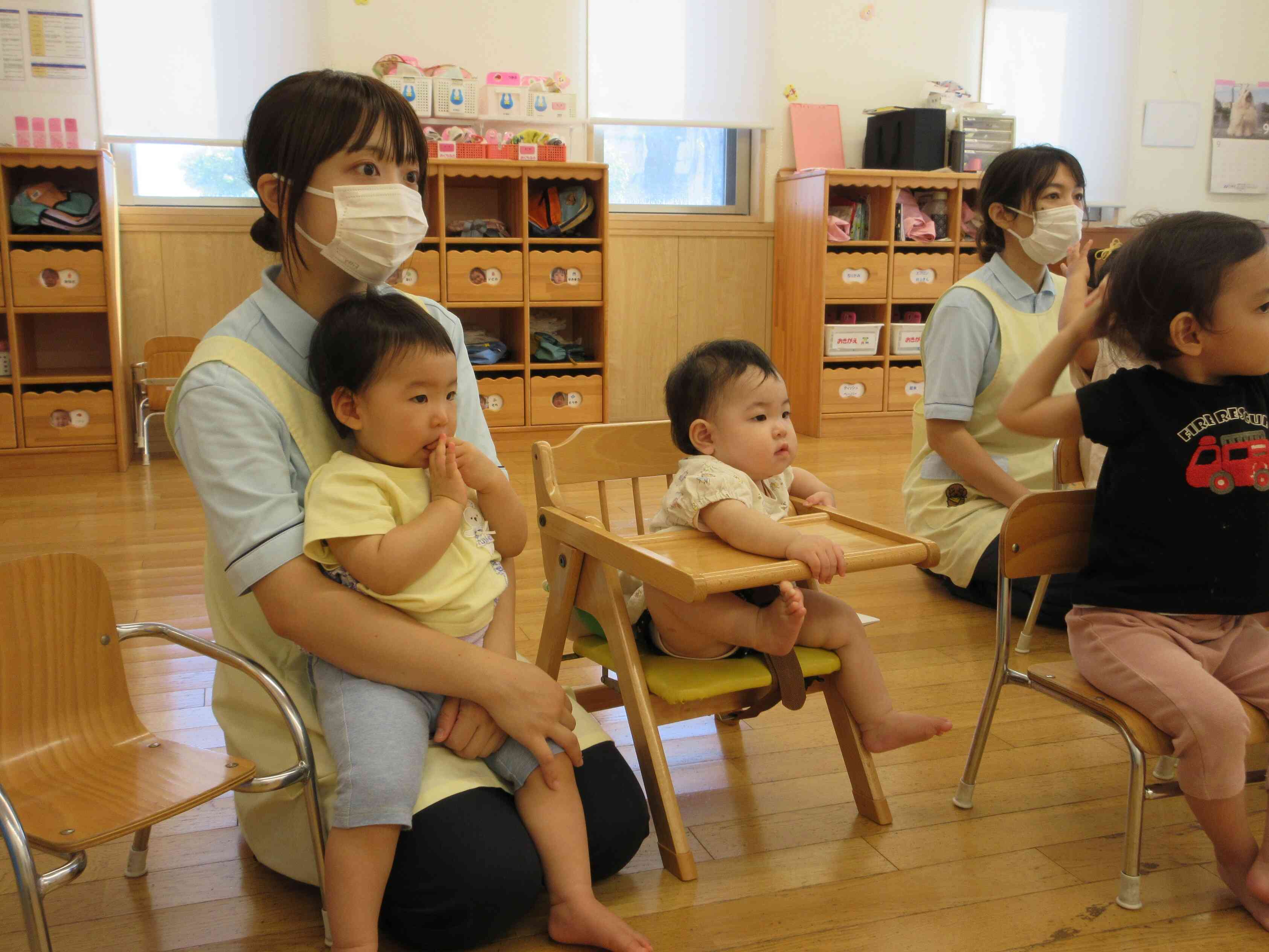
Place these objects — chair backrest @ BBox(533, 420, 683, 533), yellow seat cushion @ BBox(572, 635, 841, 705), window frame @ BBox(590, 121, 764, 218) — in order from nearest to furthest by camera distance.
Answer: yellow seat cushion @ BBox(572, 635, 841, 705)
chair backrest @ BBox(533, 420, 683, 533)
window frame @ BBox(590, 121, 764, 218)

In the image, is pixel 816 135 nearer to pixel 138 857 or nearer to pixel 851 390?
pixel 851 390

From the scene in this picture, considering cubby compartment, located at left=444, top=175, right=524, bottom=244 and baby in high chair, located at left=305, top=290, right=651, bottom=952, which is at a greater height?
cubby compartment, located at left=444, top=175, right=524, bottom=244

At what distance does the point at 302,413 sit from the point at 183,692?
113 cm

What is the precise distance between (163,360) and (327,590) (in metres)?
4.13

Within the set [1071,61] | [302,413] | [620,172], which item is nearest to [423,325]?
[302,413]

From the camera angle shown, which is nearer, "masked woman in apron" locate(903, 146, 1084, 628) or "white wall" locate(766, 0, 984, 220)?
"masked woman in apron" locate(903, 146, 1084, 628)

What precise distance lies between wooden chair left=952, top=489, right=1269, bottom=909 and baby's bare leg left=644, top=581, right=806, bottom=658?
334 millimetres

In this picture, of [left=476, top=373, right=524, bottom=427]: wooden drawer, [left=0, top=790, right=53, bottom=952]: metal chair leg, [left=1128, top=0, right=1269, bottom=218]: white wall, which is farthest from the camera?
[left=1128, top=0, right=1269, bottom=218]: white wall

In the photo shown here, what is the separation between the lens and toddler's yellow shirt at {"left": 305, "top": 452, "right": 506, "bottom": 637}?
4.40 ft

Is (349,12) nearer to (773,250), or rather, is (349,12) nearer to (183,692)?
(773,250)

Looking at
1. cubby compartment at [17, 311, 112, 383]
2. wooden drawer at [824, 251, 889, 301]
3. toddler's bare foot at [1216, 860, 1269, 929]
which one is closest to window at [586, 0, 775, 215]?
wooden drawer at [824, 251, 889, 301]

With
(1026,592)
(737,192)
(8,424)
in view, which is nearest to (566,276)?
(737,192)

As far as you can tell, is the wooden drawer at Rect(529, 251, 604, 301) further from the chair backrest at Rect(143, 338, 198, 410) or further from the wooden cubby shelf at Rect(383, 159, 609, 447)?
the chair backrest at Rect(143, 338, 198, 410)

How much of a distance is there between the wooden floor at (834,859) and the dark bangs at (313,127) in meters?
0.66
